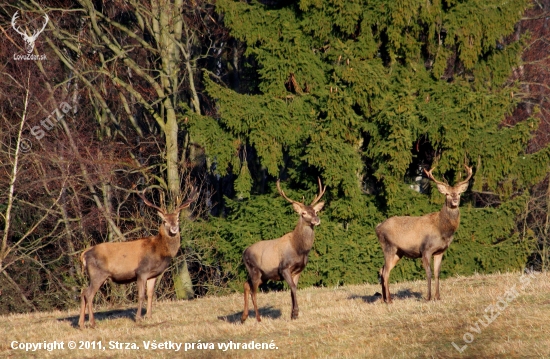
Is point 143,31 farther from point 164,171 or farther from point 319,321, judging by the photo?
point 319,321

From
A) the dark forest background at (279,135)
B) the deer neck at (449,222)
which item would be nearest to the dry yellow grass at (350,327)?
the deer neck at (449,222)

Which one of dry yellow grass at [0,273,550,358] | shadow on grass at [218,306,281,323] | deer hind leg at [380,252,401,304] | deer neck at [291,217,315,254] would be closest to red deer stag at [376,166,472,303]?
deer hind leg at [380,252,401,304]

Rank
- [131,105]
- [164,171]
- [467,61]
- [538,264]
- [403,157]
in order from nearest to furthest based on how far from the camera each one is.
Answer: [403,157], [467,61], [164,171], [131,105], [538,264]

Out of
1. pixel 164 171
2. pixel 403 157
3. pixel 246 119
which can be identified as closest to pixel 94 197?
pixel 164 171

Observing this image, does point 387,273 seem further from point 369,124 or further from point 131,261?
point 369,124

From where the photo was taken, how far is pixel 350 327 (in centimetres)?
1407

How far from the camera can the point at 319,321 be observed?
48.2 feet

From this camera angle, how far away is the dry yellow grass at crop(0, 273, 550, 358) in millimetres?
12711

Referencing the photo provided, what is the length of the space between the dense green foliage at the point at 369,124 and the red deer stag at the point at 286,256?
781 centimetres

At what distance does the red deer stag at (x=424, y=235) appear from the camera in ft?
53.0

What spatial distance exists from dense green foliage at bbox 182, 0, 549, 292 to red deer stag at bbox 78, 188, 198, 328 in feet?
23.5

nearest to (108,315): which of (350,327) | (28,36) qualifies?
(350,327)

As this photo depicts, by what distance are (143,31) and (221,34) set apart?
2.52 meters

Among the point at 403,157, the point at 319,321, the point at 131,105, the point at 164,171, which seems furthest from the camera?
the point at 131,105
